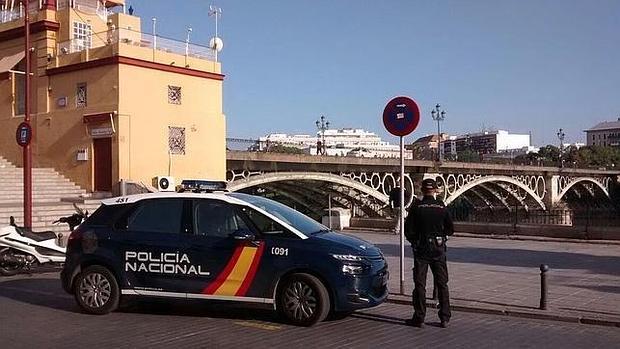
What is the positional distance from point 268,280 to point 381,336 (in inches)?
59.3

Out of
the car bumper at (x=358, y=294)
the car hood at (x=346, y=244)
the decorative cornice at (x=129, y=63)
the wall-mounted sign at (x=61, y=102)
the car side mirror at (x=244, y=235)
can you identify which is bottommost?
the car bumper at (x=358, y=294)

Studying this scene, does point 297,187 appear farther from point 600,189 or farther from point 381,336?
point 600,189

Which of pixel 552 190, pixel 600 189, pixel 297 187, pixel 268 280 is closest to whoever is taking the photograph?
pixel 268 280

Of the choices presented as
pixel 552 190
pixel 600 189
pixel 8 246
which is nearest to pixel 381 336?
pixel 8 246

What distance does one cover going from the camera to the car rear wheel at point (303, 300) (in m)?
7.84

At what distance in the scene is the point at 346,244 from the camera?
26.6 feet

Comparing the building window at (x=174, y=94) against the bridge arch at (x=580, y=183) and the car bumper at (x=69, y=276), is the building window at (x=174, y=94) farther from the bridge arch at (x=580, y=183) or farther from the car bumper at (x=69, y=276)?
the bridge arch at (x=580, y=183)

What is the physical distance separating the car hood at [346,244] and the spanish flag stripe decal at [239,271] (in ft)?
2.63

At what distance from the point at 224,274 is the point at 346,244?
1.53m

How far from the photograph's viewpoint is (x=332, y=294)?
789cm

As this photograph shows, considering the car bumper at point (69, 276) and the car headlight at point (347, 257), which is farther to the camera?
the car bumper at point (69, 276)

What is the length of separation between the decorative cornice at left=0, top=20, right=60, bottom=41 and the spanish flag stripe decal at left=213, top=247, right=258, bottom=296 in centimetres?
2401

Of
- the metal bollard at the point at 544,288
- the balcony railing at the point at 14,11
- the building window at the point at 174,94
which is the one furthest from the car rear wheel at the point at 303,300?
the balcony railing at the point at 14,11

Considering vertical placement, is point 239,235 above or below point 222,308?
above
